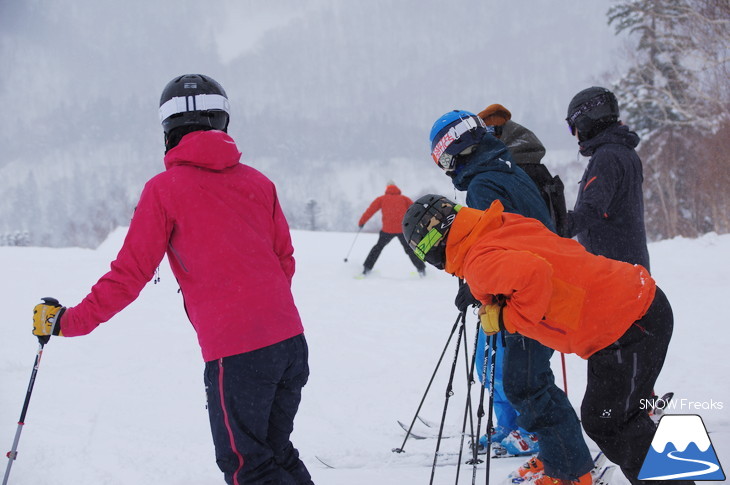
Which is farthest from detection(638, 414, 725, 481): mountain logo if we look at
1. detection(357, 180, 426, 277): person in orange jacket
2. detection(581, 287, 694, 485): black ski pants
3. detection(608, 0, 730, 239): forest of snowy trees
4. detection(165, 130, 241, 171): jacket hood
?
detection(608, 0, 730, 239): forest of snowy trees

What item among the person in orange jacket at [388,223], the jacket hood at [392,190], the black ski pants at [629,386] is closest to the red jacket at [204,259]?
the black ski pants at [629,386]

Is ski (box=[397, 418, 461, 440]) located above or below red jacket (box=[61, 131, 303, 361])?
below

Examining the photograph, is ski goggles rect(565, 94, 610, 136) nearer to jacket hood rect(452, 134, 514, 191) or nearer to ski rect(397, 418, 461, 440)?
jacket hood rect(452, 134, 514, 191)

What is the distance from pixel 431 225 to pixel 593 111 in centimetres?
173

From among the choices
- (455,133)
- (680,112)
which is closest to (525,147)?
(455,133)

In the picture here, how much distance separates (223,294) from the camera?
2203 millimetres

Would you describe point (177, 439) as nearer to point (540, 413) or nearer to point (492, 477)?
point (492, 477)

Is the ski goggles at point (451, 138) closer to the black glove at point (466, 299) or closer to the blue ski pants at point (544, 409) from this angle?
the black glove at point (466, 299)

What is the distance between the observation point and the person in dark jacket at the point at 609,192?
327cm

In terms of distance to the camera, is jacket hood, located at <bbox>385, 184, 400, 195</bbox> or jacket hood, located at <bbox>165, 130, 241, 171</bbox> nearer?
jacket hood, located at <bbox>165, 130, 241, 171</bbox>

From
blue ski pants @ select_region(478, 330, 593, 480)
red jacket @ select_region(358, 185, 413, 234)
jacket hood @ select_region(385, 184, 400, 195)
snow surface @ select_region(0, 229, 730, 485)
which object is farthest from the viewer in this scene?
jacket hood @ select_region(385, 184, 400, 195)

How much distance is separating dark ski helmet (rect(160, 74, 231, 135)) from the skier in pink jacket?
14 cm

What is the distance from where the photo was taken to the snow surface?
337cm

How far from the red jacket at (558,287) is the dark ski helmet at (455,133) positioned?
712 mm
